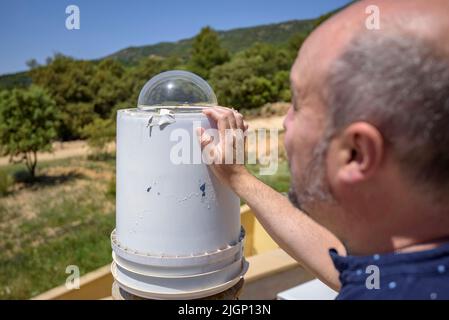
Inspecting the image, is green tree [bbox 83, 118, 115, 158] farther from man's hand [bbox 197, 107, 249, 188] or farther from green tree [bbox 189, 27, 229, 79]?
man's hand [bbox 197, 107, 249, 188]

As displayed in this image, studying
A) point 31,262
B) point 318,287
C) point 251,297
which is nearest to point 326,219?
point 318,287

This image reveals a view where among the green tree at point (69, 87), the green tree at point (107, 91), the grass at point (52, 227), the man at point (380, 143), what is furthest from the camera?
the green tree at point (107, 91)

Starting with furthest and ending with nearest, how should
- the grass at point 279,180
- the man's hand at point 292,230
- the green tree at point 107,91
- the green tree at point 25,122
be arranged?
1. the green tree at point 107,91
2. the green tree at point 25,122
3. the grass at point 279,180
4. the man's hand at point 292,230

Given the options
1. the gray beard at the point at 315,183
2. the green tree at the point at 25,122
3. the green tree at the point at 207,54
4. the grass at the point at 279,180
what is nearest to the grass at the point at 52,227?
the green tree at the point at 25,122

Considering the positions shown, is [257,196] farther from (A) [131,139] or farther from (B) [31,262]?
(B) [31,262]

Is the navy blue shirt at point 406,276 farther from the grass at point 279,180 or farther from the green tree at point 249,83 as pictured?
the green tree at point 249,83

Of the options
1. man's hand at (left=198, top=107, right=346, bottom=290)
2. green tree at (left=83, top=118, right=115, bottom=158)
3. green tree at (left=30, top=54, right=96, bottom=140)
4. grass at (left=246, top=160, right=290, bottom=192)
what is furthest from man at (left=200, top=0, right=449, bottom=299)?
green tree at (left=30, top=54, right=96, bottom=140)

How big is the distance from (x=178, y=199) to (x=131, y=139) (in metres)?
0.18

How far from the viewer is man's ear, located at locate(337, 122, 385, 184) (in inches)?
28.7

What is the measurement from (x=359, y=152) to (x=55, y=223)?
10.6 meters

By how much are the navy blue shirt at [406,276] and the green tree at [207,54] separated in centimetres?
2553

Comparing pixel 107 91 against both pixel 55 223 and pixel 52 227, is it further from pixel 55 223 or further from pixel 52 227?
pixel 52 227

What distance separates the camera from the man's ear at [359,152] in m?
0.73

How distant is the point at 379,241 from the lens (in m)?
0.83
